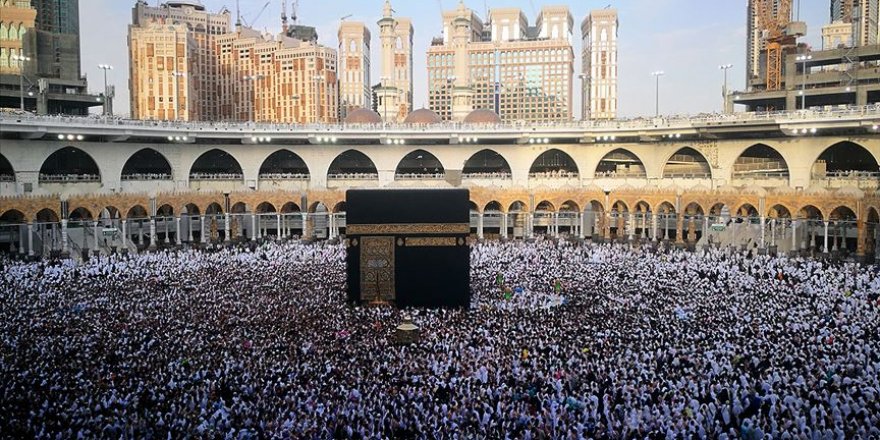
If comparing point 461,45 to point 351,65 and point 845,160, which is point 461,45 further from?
point 845,160

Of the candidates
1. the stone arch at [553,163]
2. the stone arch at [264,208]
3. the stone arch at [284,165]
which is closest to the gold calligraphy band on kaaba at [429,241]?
the stone arch at [264,208]

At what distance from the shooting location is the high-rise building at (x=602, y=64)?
95625 millimetres

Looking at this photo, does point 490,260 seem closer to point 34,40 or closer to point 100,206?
point 100,206

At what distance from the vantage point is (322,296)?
57.1ft

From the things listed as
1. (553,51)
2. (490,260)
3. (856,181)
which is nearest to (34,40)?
(490,260)

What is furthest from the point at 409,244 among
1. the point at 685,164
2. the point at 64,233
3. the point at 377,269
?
the point at 685,164

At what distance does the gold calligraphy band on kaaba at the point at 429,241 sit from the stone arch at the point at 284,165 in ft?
71.3

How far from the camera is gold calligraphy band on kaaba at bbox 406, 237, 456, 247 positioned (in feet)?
56.5

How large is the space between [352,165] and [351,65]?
236ft

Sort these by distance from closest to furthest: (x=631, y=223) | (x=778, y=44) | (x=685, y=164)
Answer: (x=631, y=223), (x=685, y=164), (x=778, y=44)

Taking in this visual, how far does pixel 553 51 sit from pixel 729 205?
74282mm

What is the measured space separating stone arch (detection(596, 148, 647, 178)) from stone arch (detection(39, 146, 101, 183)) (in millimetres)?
25752

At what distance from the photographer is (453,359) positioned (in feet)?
37.2

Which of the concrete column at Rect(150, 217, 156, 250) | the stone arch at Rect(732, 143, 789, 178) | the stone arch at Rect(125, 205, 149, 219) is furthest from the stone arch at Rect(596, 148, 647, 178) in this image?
the stone arch at Rect(125, 205, 149, 219)
